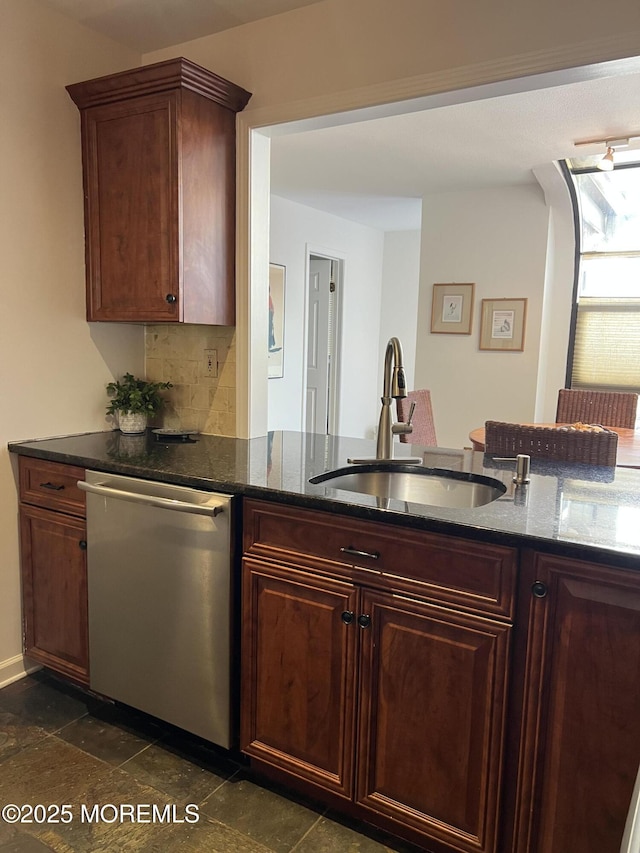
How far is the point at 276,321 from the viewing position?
5.18 m

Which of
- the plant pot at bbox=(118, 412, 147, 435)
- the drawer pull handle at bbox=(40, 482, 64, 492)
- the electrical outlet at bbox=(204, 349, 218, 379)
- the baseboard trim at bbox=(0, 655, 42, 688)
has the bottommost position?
the baseboard trim at bbox=(0, 655, 42, 688)

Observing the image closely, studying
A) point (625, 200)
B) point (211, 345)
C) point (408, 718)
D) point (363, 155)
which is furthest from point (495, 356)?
point (408, 718)

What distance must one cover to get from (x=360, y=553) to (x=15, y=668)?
1631mm

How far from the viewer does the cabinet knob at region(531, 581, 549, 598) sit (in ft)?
4.54

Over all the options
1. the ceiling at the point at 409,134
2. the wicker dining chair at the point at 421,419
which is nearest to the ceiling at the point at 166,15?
the ceiling at the point at 409,134

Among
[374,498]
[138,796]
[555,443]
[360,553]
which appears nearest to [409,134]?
[555,443]

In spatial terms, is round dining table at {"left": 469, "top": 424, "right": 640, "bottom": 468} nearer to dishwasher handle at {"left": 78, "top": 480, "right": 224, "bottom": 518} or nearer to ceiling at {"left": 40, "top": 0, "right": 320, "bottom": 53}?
dishwasher handle at {"left": 78, "top": 480, "right": 224, "bottom": 518}

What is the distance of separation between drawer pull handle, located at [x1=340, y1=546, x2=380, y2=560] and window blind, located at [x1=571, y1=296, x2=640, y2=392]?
150 inches

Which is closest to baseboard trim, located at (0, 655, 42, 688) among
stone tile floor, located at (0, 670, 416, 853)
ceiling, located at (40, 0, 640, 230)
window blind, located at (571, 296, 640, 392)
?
stone tile floor, located at (0, 670, 416, 853)

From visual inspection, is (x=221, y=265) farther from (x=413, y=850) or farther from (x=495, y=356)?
(x=495, y=356)

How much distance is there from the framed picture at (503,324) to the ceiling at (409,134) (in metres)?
0.86

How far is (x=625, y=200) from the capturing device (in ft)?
15.0

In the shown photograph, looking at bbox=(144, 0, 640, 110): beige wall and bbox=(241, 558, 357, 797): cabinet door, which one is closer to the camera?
bbox=(241, 558, 357, 797): cabinet door

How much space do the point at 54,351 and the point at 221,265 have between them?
73 cm
